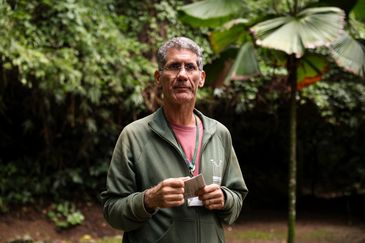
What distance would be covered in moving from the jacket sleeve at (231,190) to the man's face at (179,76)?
1.11 ft

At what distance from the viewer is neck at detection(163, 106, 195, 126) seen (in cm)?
213

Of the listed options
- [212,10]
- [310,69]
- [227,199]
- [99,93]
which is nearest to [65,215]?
[99,93]

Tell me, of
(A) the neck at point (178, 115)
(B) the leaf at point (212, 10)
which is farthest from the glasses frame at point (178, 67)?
(B) the leaf at point (212, 10)

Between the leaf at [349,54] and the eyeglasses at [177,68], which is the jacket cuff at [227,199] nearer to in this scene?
the eyeglasses at [177,68]

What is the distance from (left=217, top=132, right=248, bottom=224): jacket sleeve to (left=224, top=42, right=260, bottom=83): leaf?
370 centimetres

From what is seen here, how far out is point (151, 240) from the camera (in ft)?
6.45

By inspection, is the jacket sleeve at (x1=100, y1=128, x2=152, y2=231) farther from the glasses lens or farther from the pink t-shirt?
the glasses lens

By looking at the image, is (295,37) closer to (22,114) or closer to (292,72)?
(292,72)

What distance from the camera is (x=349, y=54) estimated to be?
571cm

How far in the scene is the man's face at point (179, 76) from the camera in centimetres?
207

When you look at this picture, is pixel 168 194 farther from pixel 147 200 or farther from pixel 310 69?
pixel 310 69

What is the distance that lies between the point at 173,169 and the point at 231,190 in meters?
0.31

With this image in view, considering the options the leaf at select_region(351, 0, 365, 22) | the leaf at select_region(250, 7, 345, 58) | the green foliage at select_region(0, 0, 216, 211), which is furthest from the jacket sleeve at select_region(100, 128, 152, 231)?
the leaf at select_region(351, 0, 365, 22)

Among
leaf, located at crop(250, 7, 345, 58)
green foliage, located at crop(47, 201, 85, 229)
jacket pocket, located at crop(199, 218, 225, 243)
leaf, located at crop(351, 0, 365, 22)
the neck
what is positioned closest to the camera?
jacket pocket, located at crop(199, 218, 225, 243)
